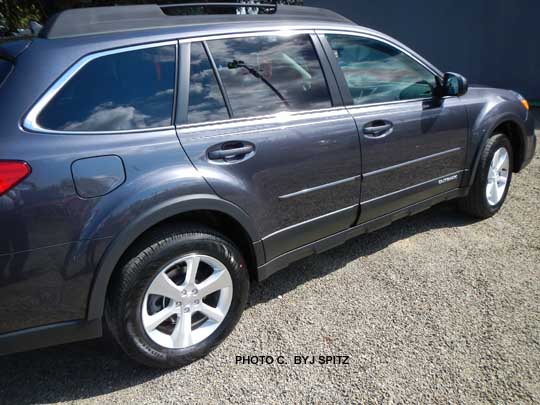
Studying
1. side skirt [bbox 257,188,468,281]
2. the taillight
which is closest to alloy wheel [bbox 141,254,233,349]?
side skirt [bbox 257,188,468,281]

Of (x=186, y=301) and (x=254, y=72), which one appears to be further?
(x=254, y=72)

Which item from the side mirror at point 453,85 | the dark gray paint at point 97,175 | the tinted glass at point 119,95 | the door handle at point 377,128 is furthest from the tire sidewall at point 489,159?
the dark gray paint at point 97,175

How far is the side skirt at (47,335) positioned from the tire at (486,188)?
10.4ft

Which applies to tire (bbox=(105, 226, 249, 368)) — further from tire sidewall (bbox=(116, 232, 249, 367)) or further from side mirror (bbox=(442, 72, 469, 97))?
side mirror (bbox=(442, 72, 469, 97))

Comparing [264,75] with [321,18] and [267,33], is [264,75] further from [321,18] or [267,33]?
[321,18]

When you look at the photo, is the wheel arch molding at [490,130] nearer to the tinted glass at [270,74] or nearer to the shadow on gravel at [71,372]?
the tinted glass at [270,74]

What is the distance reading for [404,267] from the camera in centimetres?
341

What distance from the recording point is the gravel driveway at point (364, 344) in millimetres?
2318

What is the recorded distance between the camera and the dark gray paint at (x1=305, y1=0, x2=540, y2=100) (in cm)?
869

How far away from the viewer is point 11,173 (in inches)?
72.8

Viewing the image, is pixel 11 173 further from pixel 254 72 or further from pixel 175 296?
pixel 254 72

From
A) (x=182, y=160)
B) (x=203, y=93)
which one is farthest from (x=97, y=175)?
(x=203, y=93)

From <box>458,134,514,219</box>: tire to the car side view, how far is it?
0.72m

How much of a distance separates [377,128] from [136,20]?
63.0 inches
